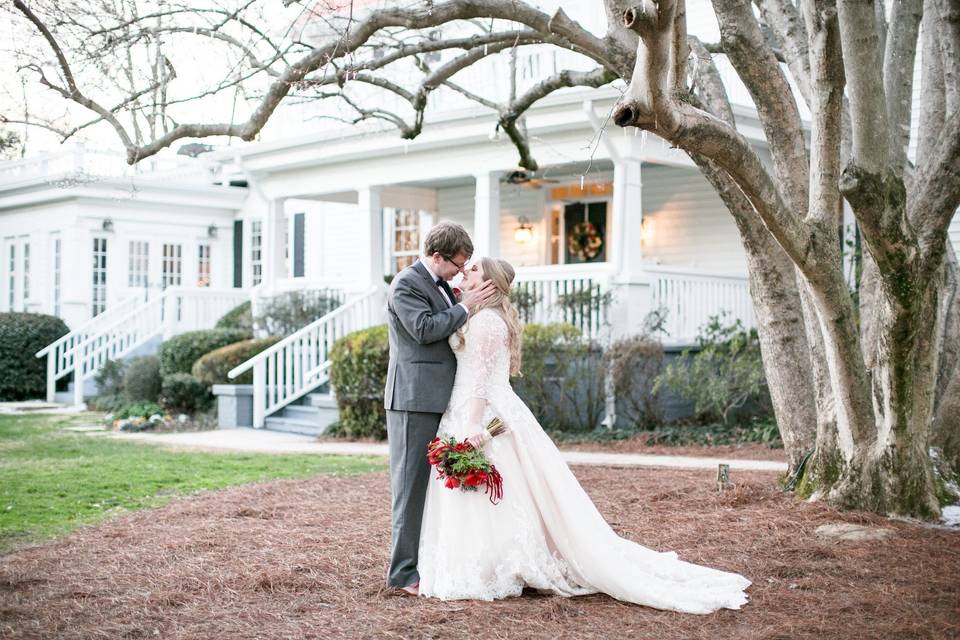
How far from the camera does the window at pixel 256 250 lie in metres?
24.8

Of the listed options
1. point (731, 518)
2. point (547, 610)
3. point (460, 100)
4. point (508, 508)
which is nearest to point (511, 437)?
point (508, 508)

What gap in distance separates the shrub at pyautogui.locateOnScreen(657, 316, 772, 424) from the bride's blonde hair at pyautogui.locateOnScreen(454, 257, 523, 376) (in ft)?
23.2

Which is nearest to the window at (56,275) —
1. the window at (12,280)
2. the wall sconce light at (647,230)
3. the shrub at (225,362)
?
the window at (12,280)

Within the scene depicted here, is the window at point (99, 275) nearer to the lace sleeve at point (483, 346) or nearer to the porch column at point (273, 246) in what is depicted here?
the porch column at point (273, 246)

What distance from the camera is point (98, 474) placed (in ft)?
33.8

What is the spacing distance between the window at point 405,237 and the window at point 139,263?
21.7 ft

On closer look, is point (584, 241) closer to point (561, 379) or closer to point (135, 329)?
point (561, 379)

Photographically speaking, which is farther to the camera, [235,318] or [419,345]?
[235,318]

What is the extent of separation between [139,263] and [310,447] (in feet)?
42.7

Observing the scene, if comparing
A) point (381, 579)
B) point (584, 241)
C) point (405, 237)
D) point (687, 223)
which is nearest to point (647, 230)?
point (687, 223)

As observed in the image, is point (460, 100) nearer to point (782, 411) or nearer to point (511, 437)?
point (782, 411)

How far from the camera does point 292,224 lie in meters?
23.8

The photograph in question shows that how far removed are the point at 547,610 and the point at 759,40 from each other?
161 inches

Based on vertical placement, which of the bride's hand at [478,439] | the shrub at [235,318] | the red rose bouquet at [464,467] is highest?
the shrub at [235,318]
